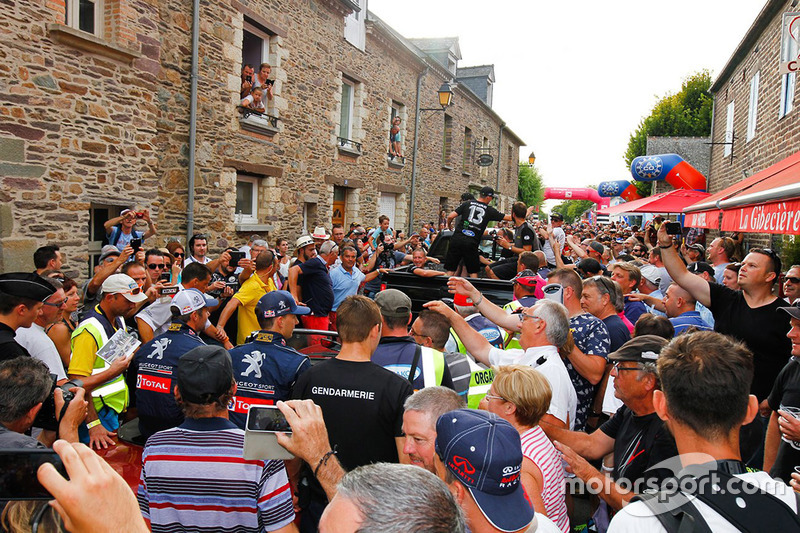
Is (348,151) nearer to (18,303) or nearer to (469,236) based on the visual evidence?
(469,236)

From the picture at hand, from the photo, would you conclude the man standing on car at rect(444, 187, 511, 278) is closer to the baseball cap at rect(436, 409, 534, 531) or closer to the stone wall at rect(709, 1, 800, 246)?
the stone wall at rect(709, 1, 800, 246)

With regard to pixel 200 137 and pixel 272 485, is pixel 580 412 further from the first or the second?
pixel 200 137

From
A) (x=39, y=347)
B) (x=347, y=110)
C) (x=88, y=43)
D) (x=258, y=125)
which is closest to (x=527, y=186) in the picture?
(x=347, y=110)

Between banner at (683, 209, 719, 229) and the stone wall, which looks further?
the stone wall

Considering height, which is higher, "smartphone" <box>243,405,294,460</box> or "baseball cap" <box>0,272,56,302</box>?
"baseball cap" <box>0,272,56,302</box>

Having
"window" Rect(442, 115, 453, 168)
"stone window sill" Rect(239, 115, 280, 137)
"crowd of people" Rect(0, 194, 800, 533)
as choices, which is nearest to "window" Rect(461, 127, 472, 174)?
"window" Rect(442, 115, 453, 168)

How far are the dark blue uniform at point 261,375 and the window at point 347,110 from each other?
42.0 feet

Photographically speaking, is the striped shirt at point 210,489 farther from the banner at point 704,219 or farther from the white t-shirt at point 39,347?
the banner at point 704,219

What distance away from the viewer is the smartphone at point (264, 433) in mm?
1839

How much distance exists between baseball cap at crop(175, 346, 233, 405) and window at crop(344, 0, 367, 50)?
45.0 ft

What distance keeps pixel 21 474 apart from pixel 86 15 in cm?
850

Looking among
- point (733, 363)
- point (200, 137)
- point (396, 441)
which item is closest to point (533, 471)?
point (396, 441)

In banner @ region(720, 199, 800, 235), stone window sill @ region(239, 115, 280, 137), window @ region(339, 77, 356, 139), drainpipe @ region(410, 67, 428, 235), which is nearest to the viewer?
banner @ region(720, 199, 800, 235)

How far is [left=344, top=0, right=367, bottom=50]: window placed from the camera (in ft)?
47.5
